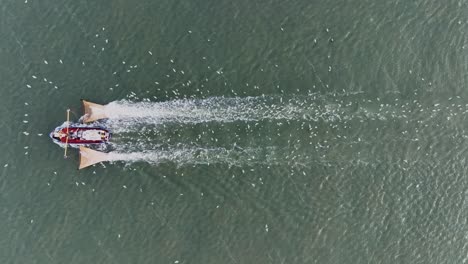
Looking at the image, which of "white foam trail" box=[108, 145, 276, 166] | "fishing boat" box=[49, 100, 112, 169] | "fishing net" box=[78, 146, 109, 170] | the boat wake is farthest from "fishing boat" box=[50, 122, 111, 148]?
"white foam trail" box=[108, 145, 276, 166]

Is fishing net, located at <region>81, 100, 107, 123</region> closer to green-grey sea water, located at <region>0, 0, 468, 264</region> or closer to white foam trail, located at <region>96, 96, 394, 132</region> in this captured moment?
green-grey sea water, located at <region>0, 0, 468, 264</region>

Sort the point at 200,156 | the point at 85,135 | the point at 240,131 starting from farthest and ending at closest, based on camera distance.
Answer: the point at 240,131, the point at 200,156, the point at 85,135

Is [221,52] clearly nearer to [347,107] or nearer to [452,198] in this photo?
[347,107]

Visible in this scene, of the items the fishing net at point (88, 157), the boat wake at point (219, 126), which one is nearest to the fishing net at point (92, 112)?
the boat wake at point (219, 126)

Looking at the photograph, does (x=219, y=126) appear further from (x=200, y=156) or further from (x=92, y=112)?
(x=92, y=112)

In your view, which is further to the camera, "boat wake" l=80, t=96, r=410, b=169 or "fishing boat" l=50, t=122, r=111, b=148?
"boat wake" l=80, t=96, r=410, b=169

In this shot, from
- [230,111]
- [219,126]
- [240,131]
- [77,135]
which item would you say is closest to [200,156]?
[219,126]
